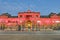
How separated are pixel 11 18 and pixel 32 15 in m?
5.55

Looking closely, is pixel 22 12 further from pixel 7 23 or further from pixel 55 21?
pixel 55 21

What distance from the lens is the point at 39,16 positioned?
4612 cm

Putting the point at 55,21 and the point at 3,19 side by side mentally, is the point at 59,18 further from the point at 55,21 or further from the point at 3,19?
the point at 3,19

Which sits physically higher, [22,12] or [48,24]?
[22,12]

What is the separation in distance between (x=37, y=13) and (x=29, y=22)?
3291mm

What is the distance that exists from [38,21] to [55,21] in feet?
14.0

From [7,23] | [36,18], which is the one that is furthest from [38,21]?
[7,23]

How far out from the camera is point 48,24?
1734 inches

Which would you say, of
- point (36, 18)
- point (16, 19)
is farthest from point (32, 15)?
point (16, 19)

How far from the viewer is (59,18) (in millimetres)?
44812

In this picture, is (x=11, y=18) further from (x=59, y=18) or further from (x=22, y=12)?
(x=59, y=18)

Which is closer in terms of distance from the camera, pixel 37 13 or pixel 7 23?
pixel 7 23

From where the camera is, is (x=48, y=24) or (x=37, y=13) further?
(x=37, y=13)

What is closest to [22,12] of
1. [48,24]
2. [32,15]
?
[32,15]
